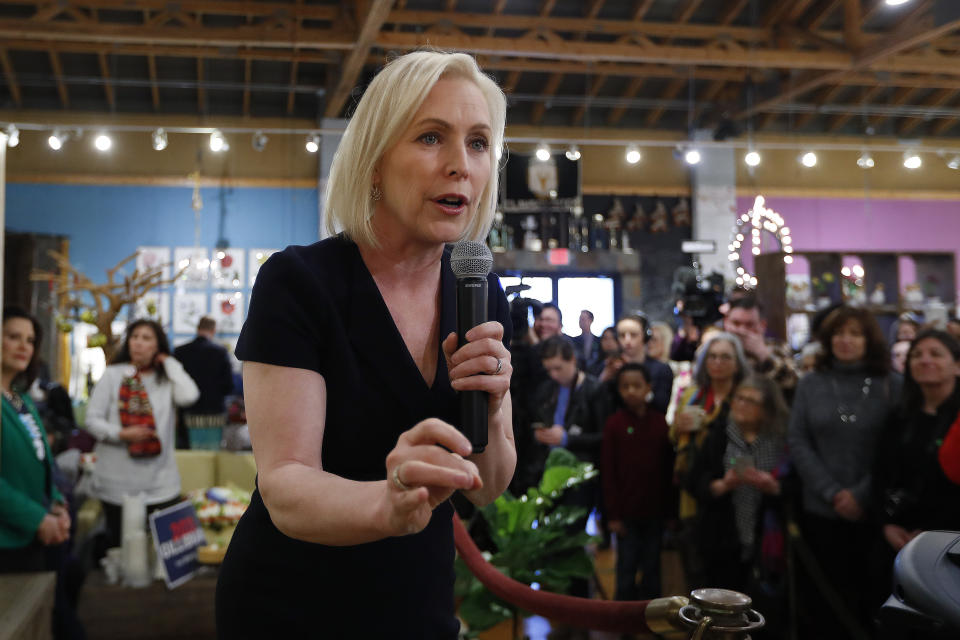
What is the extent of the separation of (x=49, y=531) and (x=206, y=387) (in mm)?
3828

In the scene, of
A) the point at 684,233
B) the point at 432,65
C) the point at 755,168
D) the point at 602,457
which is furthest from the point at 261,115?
the point at 432,65

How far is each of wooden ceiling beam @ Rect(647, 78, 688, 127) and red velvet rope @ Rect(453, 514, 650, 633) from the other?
10.8 m

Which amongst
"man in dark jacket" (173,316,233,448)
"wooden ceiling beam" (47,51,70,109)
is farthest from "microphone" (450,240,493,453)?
"wooden ceiling beam" (47,51,70,109)

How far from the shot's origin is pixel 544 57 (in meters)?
10.2

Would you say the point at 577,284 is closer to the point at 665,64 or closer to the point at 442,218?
the point at 665,64

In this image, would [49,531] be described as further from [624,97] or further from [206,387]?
[624,97]

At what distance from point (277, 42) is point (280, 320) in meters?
8.57

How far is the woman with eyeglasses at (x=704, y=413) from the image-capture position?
3.83 metres

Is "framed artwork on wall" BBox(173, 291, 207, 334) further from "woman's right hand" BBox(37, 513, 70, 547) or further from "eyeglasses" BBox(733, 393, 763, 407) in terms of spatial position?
"eyeglasses" BBox(733, 393, 763, 407)

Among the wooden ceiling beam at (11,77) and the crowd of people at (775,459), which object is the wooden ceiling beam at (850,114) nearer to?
the crowd of people at (775,459)

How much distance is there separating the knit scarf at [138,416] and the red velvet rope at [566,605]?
8.95ft

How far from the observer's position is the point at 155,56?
11.0 metres

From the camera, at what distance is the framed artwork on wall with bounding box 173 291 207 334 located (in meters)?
11.2

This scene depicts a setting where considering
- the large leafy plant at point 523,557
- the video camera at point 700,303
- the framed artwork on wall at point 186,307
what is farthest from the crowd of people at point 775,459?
the framed artwork on wall at point 186,307
